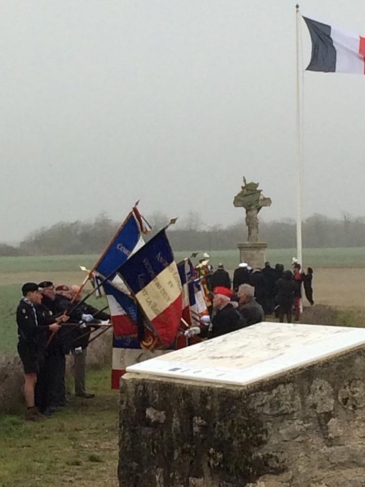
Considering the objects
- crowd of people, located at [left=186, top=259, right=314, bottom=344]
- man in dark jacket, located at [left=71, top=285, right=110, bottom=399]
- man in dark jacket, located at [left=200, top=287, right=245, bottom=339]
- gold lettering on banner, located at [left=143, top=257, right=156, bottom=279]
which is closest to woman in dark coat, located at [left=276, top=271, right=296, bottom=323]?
crowd of people, located at [left=186, top=259, right=314, bottom=344]

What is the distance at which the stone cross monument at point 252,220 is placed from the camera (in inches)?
985

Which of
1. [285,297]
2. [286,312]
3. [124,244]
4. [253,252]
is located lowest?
[286,312]

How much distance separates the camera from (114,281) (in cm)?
941

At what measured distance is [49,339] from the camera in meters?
9.55

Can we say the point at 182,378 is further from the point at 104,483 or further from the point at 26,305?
the point at 26,305

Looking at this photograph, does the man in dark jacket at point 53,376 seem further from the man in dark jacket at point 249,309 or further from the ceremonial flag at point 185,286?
the man in dark jacket at point 249,309

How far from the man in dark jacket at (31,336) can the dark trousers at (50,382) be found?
0.28 meters

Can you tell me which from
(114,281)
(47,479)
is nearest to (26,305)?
(114,281)

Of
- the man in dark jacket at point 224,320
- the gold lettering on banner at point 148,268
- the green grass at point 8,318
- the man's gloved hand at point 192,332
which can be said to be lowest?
the green grass at point 8,318

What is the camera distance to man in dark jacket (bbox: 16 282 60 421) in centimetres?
914

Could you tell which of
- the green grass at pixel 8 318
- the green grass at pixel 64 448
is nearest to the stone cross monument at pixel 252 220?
the green grass at pixel 8 318

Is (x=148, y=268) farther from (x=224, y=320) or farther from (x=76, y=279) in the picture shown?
(x=76, y=279)

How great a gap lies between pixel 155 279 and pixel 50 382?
2174 mm

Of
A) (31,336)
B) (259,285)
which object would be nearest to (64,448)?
(31,336)
